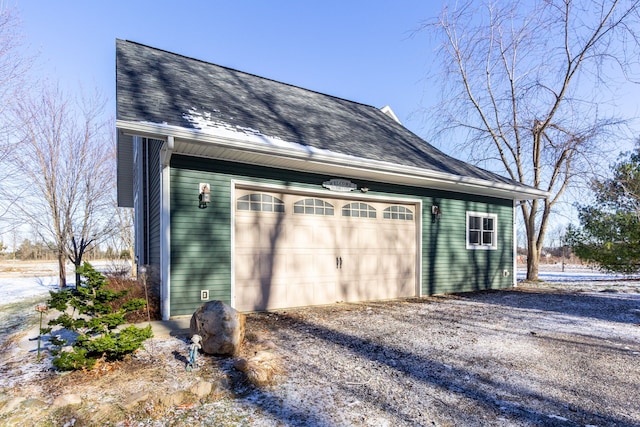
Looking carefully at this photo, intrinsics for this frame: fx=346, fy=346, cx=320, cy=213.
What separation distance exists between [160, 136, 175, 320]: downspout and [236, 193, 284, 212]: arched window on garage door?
115cm

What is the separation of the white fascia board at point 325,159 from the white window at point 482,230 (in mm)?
656

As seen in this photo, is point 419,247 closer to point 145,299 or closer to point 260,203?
point 260,203

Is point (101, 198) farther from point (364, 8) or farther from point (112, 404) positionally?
point (112, 404)

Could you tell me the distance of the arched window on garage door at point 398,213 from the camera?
25.1 ft

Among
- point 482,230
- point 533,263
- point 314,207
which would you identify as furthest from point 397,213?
point 533,263

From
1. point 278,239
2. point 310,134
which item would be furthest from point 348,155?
point 278,239

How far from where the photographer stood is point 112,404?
8.11 ft

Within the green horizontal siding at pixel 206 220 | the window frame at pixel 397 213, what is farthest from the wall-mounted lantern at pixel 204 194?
the window frame at pixel 397 213

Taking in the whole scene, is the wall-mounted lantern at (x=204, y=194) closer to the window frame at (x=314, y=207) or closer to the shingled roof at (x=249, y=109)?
the shingled roof at (x=249, y=109)

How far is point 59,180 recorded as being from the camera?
10.7 m

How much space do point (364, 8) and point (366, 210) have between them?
6.88 metres

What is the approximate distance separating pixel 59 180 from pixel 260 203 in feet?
27.7

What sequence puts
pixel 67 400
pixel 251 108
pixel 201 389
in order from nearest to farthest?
pixel 67 400, pixel 201 389, pixel 251 108

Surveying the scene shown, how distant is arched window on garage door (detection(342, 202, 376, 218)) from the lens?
7.08m
